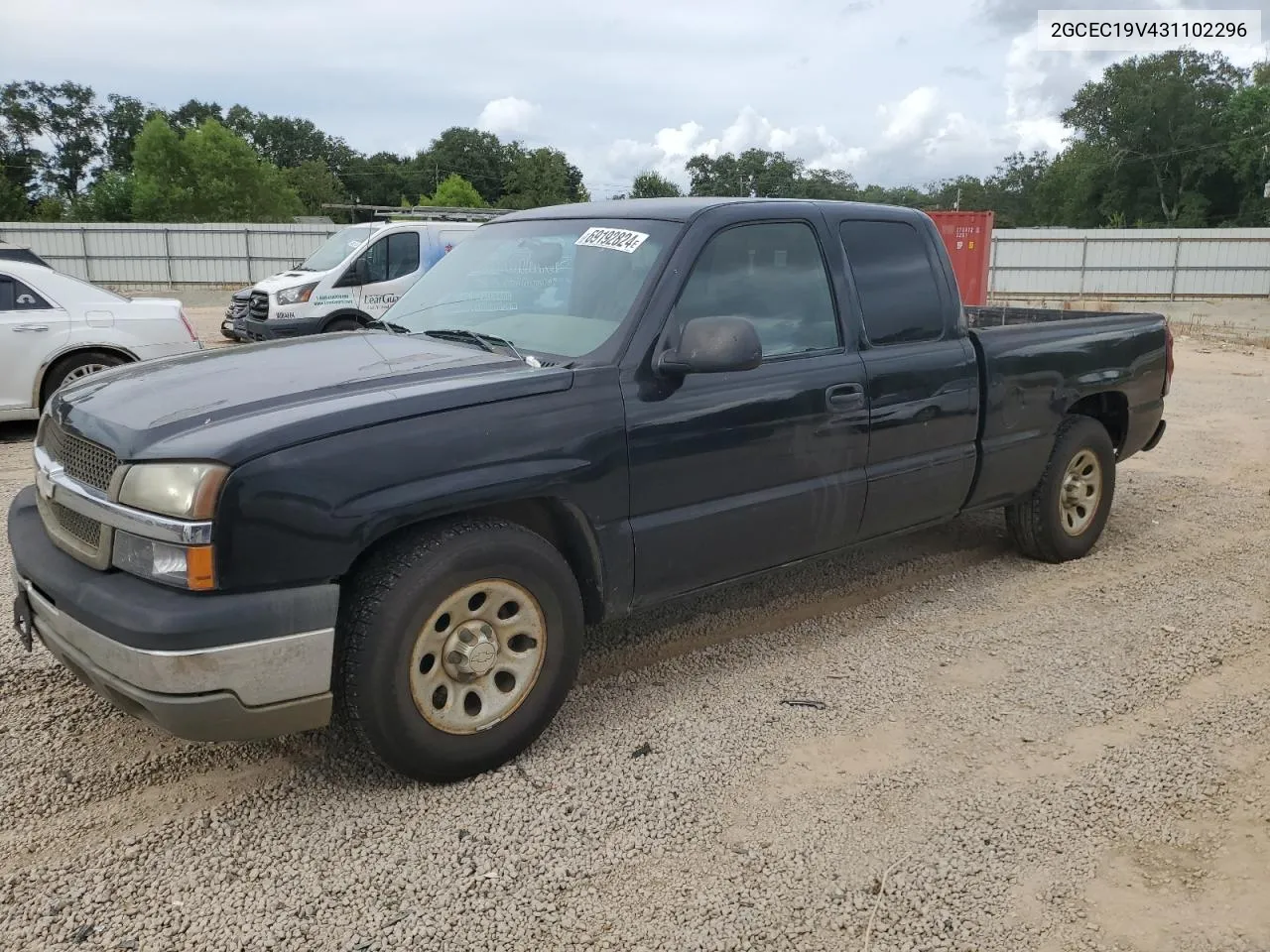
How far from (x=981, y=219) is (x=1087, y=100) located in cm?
5980

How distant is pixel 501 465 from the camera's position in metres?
3.07

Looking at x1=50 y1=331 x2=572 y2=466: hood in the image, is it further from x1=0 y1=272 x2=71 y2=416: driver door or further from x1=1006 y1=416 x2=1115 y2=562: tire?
x1=0 y1=272 x2=71 y2=416: driver door

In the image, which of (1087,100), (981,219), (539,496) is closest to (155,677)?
(539,496)

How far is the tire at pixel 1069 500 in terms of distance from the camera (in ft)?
17.1

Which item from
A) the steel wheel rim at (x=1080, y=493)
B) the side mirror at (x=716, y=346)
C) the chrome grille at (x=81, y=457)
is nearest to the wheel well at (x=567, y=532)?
the side mirror at (x=716, y=346)

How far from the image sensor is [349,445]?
2.80 metres

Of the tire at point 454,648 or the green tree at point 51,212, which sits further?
the green tree at point 51,212

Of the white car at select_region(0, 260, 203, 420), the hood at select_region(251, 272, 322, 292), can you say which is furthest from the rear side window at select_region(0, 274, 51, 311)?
the hood at select_region(251, 272, 322, 292)

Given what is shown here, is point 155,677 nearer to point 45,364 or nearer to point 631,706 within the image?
point 631,706

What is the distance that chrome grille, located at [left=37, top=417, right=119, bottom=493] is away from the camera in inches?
114

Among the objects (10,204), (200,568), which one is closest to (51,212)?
(10,204)

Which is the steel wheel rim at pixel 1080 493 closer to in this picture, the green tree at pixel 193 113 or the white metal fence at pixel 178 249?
the white metal fence at pixel 178 249

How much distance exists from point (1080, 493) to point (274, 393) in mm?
4263

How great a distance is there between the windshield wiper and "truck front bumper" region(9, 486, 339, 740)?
1158 mm
